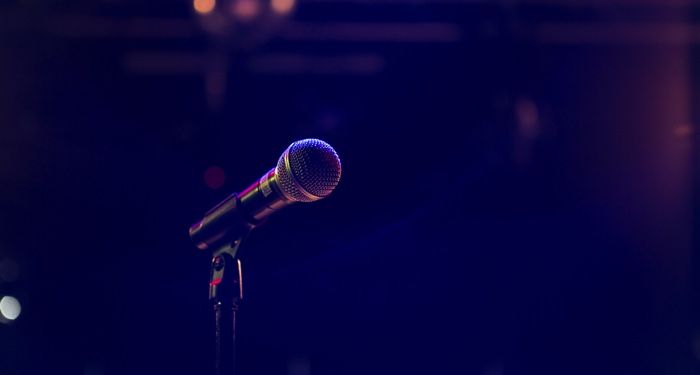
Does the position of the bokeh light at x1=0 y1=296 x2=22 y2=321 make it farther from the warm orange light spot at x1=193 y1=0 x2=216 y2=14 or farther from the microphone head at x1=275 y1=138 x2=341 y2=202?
the microphone head at x1=275 y1=138 x2=341 y2=202

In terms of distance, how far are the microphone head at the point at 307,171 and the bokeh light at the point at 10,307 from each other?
252cm

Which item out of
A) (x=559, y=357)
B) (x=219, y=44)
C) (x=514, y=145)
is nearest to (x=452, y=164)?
(x=514, y=145)

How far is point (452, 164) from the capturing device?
3652 millimetres

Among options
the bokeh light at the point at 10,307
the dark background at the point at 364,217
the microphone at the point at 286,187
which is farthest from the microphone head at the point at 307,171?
the bokeh light at the point at 10,307

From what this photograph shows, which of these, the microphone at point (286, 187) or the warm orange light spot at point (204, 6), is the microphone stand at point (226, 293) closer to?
the microphone at point (286, 187)

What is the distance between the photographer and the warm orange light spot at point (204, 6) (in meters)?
3.33

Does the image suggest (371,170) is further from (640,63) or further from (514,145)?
(640,63)

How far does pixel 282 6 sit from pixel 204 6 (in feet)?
1.22

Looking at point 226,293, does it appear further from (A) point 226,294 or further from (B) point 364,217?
(B) point 364,217

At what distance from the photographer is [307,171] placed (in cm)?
155

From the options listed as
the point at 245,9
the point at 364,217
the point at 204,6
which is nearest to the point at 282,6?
the point at 245,9

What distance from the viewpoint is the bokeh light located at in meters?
3.50

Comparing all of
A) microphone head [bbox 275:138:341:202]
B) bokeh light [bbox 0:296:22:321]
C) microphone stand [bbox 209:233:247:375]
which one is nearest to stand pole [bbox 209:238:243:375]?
microphone stand [bbox 209:233:247:375]

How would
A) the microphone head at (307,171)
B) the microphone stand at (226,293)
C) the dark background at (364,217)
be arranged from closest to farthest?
the microphone head at (307,171) → the microphone stand at (226,293) → the dark background at (364,217)
